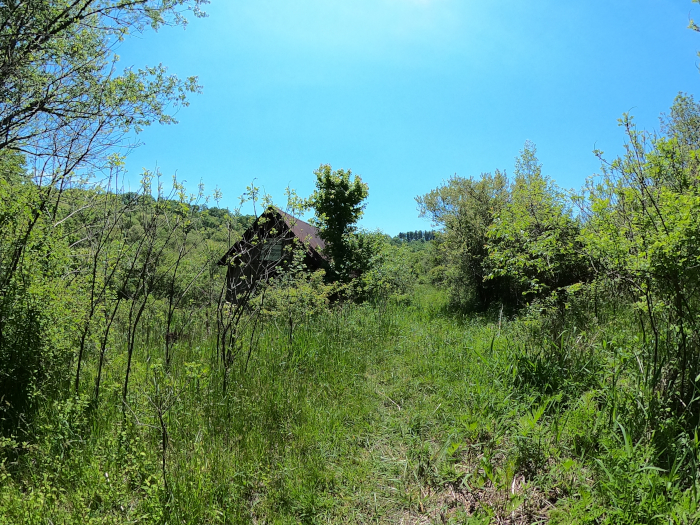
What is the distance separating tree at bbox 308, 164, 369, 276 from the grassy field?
9691 mm

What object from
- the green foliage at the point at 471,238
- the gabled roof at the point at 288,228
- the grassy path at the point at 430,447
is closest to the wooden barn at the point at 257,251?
the gabled roof at the point at 288,228

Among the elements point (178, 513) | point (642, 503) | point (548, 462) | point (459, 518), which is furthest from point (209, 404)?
point (642, 503)

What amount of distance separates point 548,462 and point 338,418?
6.31ft

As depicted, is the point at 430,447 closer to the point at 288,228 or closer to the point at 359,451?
the point at 359,451

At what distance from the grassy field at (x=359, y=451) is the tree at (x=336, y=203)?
9.69 metres

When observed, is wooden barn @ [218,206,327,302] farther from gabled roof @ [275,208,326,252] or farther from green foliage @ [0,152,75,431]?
green foliage @ [0,152,75,431]

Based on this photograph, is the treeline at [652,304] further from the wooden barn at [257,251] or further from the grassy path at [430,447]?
the wooden barn at [257,251]

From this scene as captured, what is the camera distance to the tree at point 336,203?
13.8 m

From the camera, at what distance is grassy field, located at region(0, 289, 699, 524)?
88.4 inches

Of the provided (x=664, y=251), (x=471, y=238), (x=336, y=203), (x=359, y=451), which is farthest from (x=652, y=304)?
(x=336, y=203)

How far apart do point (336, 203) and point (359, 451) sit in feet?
38.7

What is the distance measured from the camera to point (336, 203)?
46.2 feet

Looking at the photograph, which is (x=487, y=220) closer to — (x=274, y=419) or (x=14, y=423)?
(x=274, y=419)

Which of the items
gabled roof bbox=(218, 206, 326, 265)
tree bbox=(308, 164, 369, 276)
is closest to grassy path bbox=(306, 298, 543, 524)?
gabled roof bbox=(218, 206, 326, 265)
